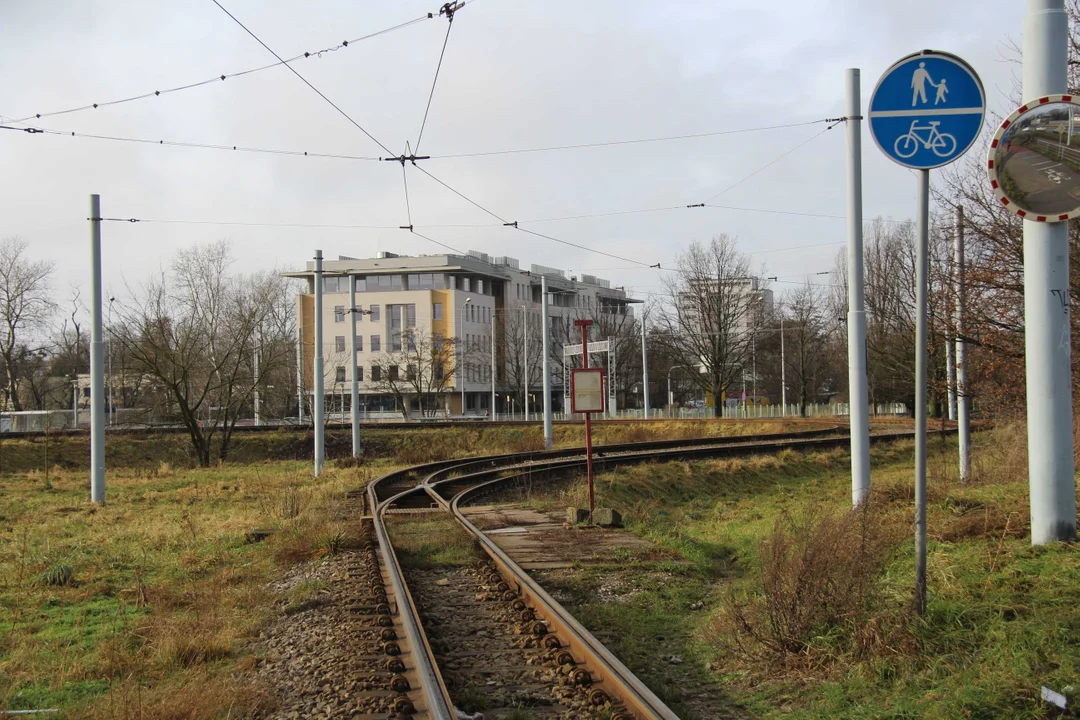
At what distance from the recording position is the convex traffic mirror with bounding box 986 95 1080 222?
636 centimetres

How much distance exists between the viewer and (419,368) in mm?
77125

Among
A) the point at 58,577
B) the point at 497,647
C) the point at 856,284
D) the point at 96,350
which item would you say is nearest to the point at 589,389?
the point at 856,284

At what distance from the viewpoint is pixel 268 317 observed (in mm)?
41281

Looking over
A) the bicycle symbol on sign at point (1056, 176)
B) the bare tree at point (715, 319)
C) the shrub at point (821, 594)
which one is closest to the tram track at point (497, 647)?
the shrub at point (821, 594)

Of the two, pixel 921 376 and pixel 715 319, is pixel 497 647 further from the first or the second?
pixel 715 319

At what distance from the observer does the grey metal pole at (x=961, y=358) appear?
15586 millimetres

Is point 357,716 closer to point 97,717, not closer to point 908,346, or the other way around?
point 97,717

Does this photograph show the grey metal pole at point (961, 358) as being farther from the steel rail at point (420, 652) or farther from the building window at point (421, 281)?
the building window at point (421, 281)

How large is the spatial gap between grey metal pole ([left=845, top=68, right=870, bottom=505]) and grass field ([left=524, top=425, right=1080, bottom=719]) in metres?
1.95

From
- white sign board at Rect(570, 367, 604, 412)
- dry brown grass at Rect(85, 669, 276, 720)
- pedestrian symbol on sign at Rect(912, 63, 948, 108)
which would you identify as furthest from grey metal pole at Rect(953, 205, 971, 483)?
dry brown grass at Rect(85, 669, 276, 720)

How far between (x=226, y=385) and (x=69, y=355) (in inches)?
1804

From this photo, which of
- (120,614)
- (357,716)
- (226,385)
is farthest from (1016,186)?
(226,385)

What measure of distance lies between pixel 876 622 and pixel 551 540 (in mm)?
6512

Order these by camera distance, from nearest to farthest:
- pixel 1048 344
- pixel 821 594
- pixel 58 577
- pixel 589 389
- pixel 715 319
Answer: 1. pixel 821 594
2. pixel 1048 344
3. pixel 58 577
4. pixel 589 389
5. pixel 715 319
